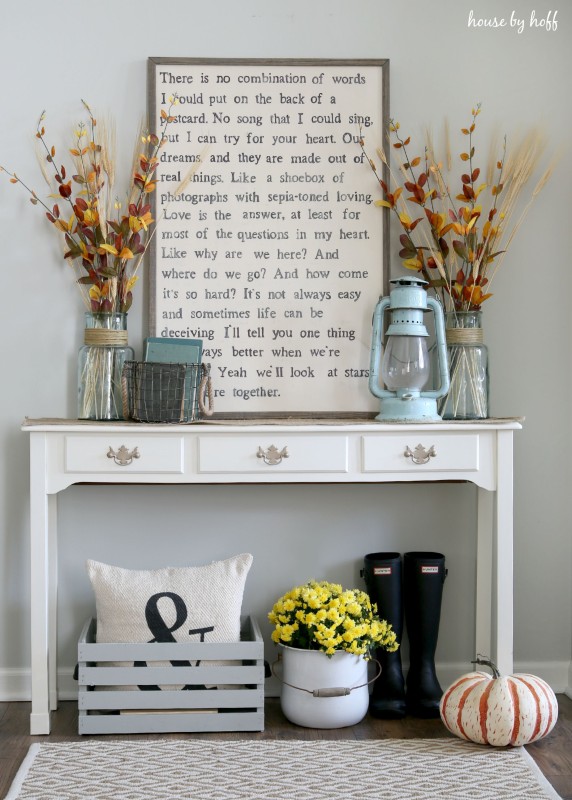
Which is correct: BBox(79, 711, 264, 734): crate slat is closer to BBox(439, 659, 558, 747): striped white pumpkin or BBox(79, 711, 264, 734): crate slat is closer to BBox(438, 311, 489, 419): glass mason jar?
BBox(439, 659, 558, 747): striped white pumpkin

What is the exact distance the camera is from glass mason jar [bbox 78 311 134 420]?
2696 mm

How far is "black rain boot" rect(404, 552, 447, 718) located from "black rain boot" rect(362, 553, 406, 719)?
0.04m

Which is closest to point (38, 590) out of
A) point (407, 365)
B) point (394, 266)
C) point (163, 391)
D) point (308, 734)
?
point (163, 391)

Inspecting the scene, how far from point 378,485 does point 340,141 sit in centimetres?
112

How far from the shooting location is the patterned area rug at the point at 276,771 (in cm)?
212

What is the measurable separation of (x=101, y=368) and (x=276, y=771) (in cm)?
126

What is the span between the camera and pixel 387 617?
8.89 feet

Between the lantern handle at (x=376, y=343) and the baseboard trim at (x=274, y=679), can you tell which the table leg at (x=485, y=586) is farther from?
the lantern handle at (x=376, y=343)

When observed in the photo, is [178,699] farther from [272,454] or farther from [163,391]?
[163,391]

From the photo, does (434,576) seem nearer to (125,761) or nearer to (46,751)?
(125,761)

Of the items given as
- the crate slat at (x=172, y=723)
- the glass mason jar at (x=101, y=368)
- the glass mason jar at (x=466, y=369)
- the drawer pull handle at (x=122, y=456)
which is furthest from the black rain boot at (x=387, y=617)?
the glass mason jar at (x=101, y=368)

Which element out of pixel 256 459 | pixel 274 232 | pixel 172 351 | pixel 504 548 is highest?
pixel 274 232

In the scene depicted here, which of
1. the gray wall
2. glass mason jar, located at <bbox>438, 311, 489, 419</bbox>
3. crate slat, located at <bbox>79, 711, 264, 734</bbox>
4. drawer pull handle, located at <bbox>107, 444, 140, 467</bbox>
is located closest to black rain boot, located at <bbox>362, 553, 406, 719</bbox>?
the gray wall

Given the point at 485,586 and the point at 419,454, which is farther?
the point at 485,586
